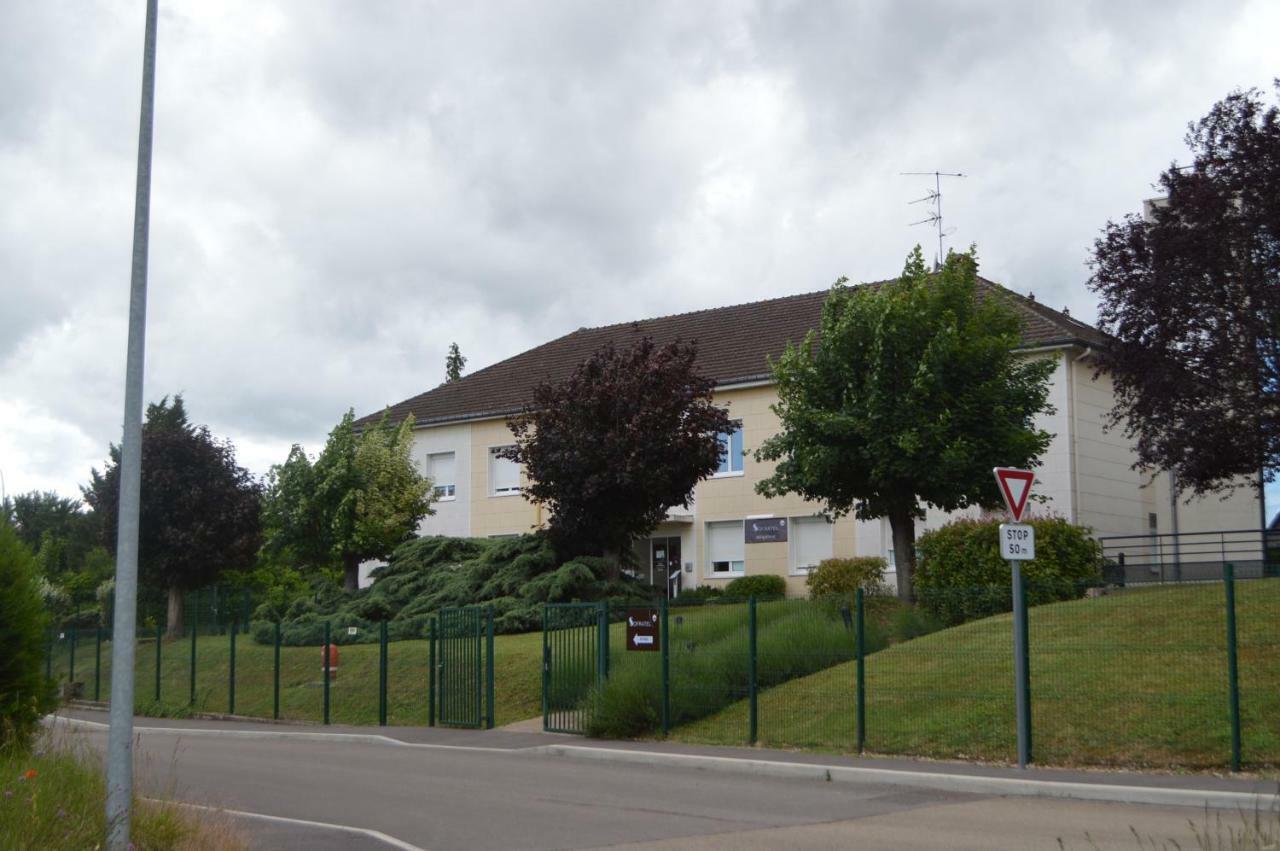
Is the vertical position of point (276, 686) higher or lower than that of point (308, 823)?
lower

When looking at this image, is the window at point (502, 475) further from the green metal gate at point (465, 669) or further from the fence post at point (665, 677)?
the fence post at point (665, 677)

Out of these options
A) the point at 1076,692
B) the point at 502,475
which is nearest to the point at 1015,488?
the point at 1076,692

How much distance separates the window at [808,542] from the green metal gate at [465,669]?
591 inches

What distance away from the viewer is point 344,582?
46.2m

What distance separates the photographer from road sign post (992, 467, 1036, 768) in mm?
14852

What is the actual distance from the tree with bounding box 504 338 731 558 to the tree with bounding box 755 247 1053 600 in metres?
4.14

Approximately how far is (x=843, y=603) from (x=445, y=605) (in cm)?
1599

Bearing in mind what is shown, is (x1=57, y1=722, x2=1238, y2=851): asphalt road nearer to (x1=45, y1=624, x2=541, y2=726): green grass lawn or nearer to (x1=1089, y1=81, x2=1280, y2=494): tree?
(x1=45, y1=624, x2=541, y2=726): green grass lawn

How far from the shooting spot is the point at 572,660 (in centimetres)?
2162


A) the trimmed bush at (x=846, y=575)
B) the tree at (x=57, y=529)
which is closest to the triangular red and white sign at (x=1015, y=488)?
the trimmed bush at (x=846, y=575)

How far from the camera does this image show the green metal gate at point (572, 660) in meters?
21.1

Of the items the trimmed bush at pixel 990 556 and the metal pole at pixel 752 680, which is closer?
the metal pole at pixel 752 680

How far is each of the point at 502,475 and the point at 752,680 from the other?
29.1 metres

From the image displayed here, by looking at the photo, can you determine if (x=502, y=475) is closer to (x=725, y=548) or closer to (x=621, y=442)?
(x=725, y=548)
